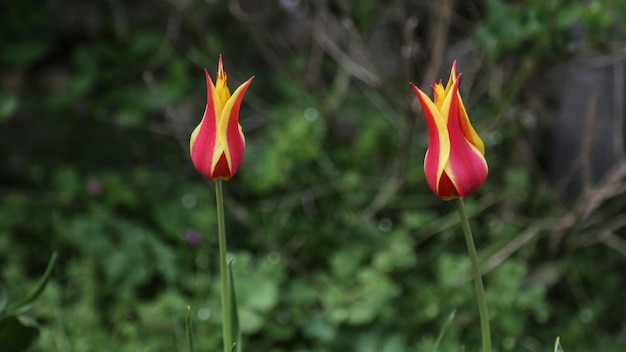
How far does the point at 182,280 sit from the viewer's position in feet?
5.58

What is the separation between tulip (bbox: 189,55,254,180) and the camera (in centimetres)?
71

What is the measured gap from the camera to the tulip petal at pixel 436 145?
65cm

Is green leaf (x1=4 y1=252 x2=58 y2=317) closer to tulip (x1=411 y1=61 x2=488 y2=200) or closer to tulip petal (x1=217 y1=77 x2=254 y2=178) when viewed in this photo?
tulip petal (x1=217 y1=77 x2=254 y2=178)

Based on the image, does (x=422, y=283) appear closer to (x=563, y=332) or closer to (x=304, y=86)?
(x=563, y=332)

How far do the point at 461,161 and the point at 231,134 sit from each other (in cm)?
21

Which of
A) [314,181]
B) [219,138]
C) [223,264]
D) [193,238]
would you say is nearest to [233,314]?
[223,264]

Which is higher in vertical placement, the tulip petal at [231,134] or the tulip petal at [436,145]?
the tulip petal at [231,134]

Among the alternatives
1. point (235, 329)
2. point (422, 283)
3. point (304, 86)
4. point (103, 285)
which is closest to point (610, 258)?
point (422, 283)

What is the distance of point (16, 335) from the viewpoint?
3.09 ft

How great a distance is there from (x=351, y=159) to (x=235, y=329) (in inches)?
43.7

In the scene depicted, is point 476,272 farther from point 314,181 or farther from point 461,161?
point 314,181

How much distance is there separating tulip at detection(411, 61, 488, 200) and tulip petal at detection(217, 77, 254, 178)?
0.56ft

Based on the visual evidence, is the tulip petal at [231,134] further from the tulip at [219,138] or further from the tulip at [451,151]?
the tulip at [451,151]

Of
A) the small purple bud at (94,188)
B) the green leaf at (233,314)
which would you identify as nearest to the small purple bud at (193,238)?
the small purple bud at (94,188)
